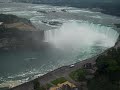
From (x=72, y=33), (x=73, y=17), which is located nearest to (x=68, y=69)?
(x=72, y=33)

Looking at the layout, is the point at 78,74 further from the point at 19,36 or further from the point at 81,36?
the point at 81,36

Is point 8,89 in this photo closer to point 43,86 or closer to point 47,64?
point 43,86

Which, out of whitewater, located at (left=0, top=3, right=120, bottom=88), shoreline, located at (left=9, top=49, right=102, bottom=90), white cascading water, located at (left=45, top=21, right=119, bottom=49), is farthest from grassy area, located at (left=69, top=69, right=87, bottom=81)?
white cascading water, located at (left=45, top=21, right=119, bottom=49)

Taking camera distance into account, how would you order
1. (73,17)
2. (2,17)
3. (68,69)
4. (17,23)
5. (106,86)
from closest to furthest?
1. (106,86)
2. (68,69)
3. (17,23)
4. (2,17)
5. (73,17)


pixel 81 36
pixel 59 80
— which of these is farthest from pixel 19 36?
pixel 59 80

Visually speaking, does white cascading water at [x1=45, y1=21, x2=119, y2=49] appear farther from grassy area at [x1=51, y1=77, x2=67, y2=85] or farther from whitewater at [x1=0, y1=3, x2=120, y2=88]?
grassy area at [x1=51, y1=77, x2=67, y2=85]
